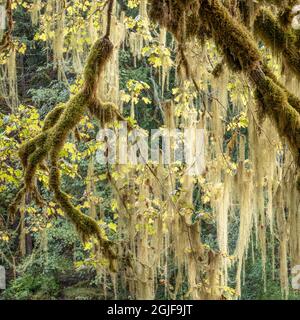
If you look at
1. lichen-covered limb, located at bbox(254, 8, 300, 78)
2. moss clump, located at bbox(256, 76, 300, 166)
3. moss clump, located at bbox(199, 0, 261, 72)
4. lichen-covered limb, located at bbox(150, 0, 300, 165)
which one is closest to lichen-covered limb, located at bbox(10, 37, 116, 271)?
lichen-covered limb, located at bbox(150, 0, 300, 165)

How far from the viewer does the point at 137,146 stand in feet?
15.4

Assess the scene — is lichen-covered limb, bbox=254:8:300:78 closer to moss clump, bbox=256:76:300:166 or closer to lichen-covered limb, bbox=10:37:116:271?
moss clump, bbox=256:76:300:166

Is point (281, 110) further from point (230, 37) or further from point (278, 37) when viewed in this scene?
point (278, 37)

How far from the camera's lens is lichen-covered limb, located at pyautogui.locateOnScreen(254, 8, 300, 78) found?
386 centimetres

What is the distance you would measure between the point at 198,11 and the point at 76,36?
8.99 ft

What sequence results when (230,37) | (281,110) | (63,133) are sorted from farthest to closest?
(63,133) < (230,37) < (281,110)

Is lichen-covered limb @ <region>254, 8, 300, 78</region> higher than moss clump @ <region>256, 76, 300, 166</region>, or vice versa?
lichen-covered limb @ <region>254, 8, 300, 78</region>

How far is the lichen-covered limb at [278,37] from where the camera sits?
3855 mm

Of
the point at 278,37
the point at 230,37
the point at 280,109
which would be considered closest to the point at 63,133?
the point at 230,37

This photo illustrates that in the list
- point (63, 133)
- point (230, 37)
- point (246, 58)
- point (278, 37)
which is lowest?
point (63, 133)

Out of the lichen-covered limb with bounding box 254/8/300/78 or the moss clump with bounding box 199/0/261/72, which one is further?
the lichen-covered limb with bounding box 254/8/300/78

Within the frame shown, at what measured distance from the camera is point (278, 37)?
3.88 meters

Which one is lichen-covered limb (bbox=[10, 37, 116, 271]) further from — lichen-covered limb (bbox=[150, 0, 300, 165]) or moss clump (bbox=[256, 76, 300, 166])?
moss clump (bbox=[256, 76, 300, 166])
